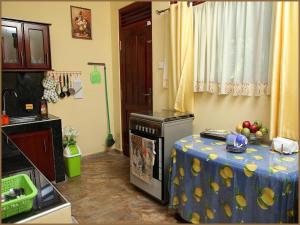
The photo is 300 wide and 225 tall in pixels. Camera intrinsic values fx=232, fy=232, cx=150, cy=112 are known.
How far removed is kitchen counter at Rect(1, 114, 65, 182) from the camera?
2.73 meters

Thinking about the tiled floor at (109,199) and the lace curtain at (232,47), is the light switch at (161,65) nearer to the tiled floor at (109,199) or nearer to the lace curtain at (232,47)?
the lace curtain at (232,47)

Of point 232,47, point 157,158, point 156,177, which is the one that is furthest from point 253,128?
point 156,177

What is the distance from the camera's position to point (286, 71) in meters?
1.80

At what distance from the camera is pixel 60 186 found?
296cm

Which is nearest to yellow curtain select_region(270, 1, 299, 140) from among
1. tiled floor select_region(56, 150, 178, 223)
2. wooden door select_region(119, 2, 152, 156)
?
tiled floor select_region(56, 150, 178, 223)

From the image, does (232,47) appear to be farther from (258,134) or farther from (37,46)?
(37,46)

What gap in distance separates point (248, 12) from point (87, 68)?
2.65 metres

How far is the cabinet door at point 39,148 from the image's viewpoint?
2.75m

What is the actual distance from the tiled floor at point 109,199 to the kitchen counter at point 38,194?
107cm

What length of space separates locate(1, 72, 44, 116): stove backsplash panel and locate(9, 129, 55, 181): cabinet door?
0.61m

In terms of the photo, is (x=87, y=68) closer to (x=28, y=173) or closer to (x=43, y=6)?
(x=43, y=6)

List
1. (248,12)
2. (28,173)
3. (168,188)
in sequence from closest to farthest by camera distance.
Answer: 1. (28,173)
2. (248,12)
3. (168,188)

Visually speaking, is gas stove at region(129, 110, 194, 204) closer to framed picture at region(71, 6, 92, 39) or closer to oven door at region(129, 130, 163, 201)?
oven door at region(129, 130, 163, 201)

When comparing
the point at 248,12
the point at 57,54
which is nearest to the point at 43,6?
the point at 57,54
